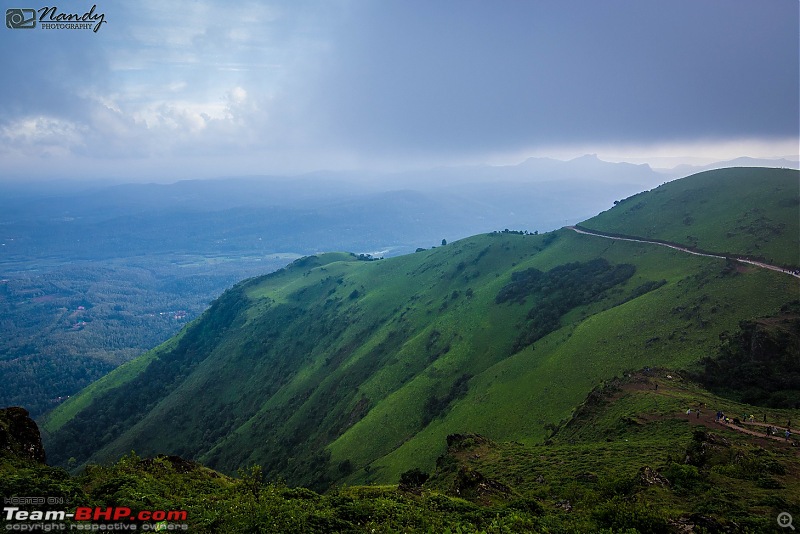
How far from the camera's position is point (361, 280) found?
16088 cm

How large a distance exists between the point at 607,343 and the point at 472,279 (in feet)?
209

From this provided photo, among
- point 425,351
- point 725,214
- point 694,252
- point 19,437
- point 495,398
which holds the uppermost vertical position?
point 725,214

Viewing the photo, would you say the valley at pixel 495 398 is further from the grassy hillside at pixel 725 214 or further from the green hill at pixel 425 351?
the grassy hillside at pixel 725 214

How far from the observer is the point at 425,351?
91750mm

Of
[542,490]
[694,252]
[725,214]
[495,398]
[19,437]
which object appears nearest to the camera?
[19,437]

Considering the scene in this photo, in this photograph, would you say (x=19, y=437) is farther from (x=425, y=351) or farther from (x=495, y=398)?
(x=425, y=351)

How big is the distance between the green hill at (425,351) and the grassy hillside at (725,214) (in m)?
0.86

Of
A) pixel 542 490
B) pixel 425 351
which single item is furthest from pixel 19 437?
pixel 425 351

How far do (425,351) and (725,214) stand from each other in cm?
7893

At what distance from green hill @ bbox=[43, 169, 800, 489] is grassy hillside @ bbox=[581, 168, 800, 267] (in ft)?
2.82

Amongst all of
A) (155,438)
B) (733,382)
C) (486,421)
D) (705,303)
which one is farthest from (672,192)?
(155,438)

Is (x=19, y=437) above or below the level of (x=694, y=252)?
below

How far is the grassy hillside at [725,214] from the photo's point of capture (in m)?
74.6

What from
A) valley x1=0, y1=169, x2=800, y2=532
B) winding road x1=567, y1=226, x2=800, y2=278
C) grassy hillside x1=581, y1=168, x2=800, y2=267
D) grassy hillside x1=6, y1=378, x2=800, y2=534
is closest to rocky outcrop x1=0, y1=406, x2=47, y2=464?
grassy hillside x1=6, y1=378, x2=800, y2=534
